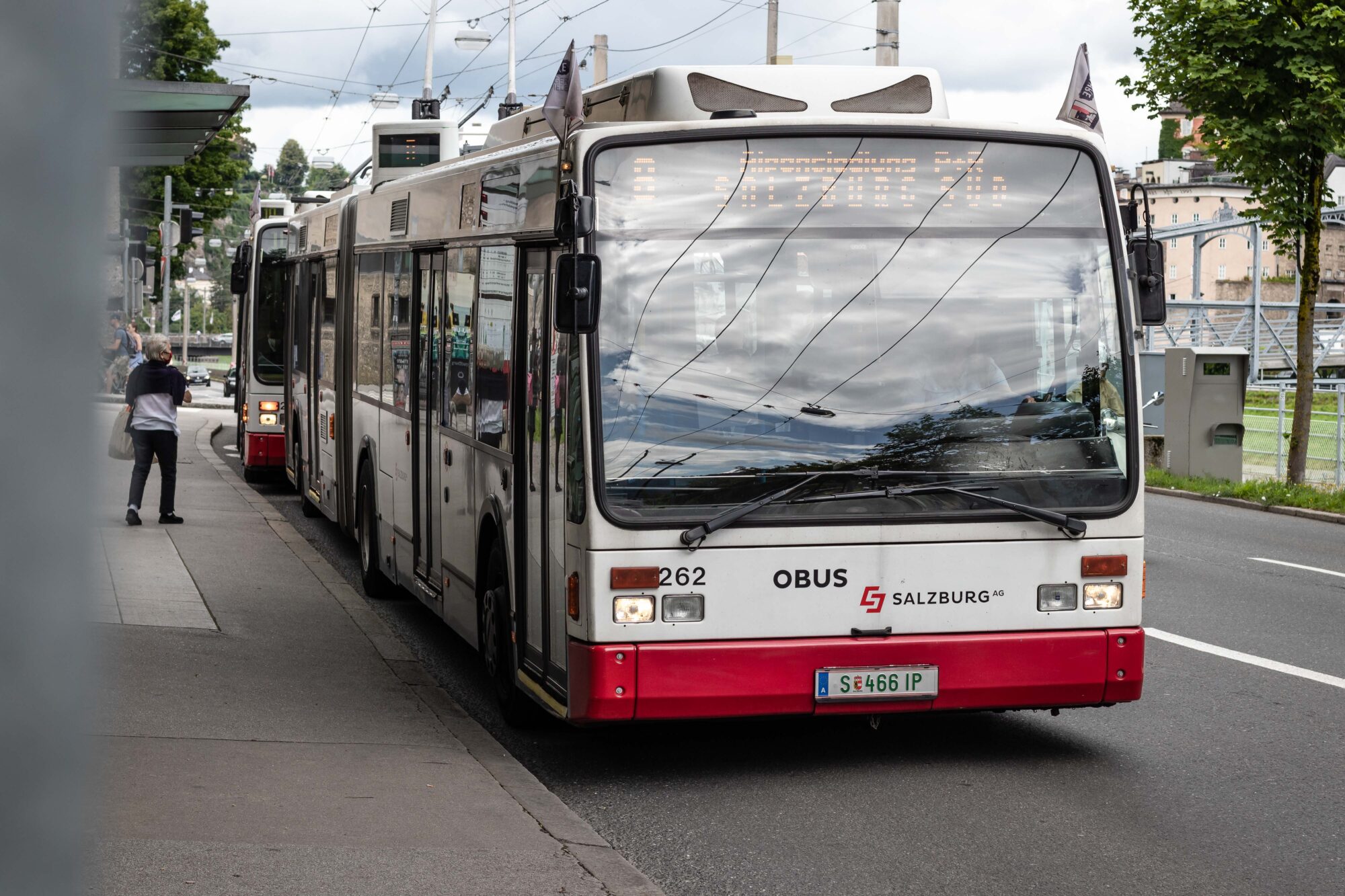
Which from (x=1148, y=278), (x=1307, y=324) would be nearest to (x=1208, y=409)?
(x=1307, y=324)

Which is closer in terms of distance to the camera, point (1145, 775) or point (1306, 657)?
point (1145, 775)

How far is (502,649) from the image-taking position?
8109 millimetres

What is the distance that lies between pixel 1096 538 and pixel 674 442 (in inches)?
72.6

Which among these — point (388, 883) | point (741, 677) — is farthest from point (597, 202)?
point (388, 883)

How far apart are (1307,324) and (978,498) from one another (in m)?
16.0

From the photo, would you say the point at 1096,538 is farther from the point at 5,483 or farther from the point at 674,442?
the point at 5,483

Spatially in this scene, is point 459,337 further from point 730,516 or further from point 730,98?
point 730,516

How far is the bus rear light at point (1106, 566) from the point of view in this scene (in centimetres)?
696

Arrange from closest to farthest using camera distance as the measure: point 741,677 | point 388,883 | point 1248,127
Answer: point 388,883, point 741,677, point 1248,127

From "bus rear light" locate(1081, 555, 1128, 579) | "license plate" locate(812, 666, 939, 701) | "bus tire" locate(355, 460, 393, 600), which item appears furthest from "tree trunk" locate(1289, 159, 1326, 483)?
"license plate" locate(812, 666, 939, 701)

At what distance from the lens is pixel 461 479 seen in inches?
350

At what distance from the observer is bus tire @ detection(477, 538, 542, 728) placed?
795 centimetres

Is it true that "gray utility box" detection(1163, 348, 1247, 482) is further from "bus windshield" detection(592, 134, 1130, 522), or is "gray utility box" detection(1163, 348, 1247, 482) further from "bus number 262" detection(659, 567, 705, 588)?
"bus number 262" detection(659, 567, 705, 588)

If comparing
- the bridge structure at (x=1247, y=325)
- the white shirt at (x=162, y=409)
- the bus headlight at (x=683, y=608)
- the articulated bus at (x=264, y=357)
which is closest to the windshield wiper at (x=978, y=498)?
the bus headlight at (x=683, y=608)
